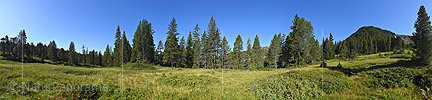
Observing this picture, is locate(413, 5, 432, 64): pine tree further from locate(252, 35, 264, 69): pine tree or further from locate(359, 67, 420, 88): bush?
locate(252, 35, 264, 69): pine tree

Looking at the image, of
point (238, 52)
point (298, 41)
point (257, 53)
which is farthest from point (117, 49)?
point (298, 41)

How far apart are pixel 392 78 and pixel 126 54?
2076 inches

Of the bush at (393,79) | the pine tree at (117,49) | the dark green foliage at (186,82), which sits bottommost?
the dark green foliage at (186,82)

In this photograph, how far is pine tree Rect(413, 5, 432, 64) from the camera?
1914cm

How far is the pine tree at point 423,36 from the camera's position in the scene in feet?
62.8

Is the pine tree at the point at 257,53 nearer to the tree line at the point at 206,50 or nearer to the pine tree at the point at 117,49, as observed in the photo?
the tree line at the point at 206,50

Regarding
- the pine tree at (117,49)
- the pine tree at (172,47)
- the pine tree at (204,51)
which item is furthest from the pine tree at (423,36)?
the pine tree at (117,49)

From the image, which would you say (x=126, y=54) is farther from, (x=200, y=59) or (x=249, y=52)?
(x=249, y=52)

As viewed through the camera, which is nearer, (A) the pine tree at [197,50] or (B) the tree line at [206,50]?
(B) the tree line at [206,50]

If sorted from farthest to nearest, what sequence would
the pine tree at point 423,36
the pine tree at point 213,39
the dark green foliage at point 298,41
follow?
the pine tree at point 213,39
the dark green foliage at point 298,41
the pine tree at point 423,36

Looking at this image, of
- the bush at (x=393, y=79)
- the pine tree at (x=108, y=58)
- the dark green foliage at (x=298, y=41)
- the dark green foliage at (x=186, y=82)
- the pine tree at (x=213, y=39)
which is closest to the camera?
the bush at (x=393, y=79)

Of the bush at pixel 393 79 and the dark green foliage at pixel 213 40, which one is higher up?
the dark green foliage at pixel 213 40

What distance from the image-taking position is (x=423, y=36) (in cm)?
2053

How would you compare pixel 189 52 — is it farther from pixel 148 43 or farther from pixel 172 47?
pixel 148 43
